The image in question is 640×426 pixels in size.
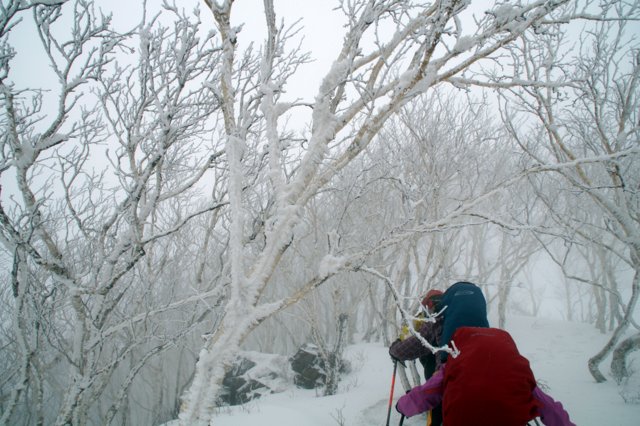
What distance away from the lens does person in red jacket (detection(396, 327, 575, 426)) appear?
2.02m

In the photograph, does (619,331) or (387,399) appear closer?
(619,331)

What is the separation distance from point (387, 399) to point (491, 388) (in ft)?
12.5

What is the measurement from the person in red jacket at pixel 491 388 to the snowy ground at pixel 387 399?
2.59m

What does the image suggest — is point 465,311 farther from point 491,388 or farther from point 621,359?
point 621,359

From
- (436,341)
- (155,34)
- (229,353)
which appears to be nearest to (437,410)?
(436,341)

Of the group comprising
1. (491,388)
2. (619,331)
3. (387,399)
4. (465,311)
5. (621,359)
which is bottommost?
(387,399)

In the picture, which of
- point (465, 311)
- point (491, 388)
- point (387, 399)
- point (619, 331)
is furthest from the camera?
point (387, 399)

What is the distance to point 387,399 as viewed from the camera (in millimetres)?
5223

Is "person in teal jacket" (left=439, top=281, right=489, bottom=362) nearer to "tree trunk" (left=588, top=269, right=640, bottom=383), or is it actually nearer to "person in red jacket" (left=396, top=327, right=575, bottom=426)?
"person in red jacket" (left=396, top=327, right=575, bottom=426)

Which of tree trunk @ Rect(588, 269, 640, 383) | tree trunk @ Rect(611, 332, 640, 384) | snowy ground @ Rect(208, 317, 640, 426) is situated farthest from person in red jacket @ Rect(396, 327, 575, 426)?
tree trunk @ Rect(611, 332, 640, 384)

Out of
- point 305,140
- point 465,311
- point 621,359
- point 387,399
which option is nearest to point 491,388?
point 465,311

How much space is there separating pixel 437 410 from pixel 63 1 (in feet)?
18.3

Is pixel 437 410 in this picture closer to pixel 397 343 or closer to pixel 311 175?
pixel 397 343

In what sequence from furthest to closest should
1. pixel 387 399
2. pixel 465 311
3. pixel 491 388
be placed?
pixel 387 399 → pixel 465 311 → pixel 491 388
